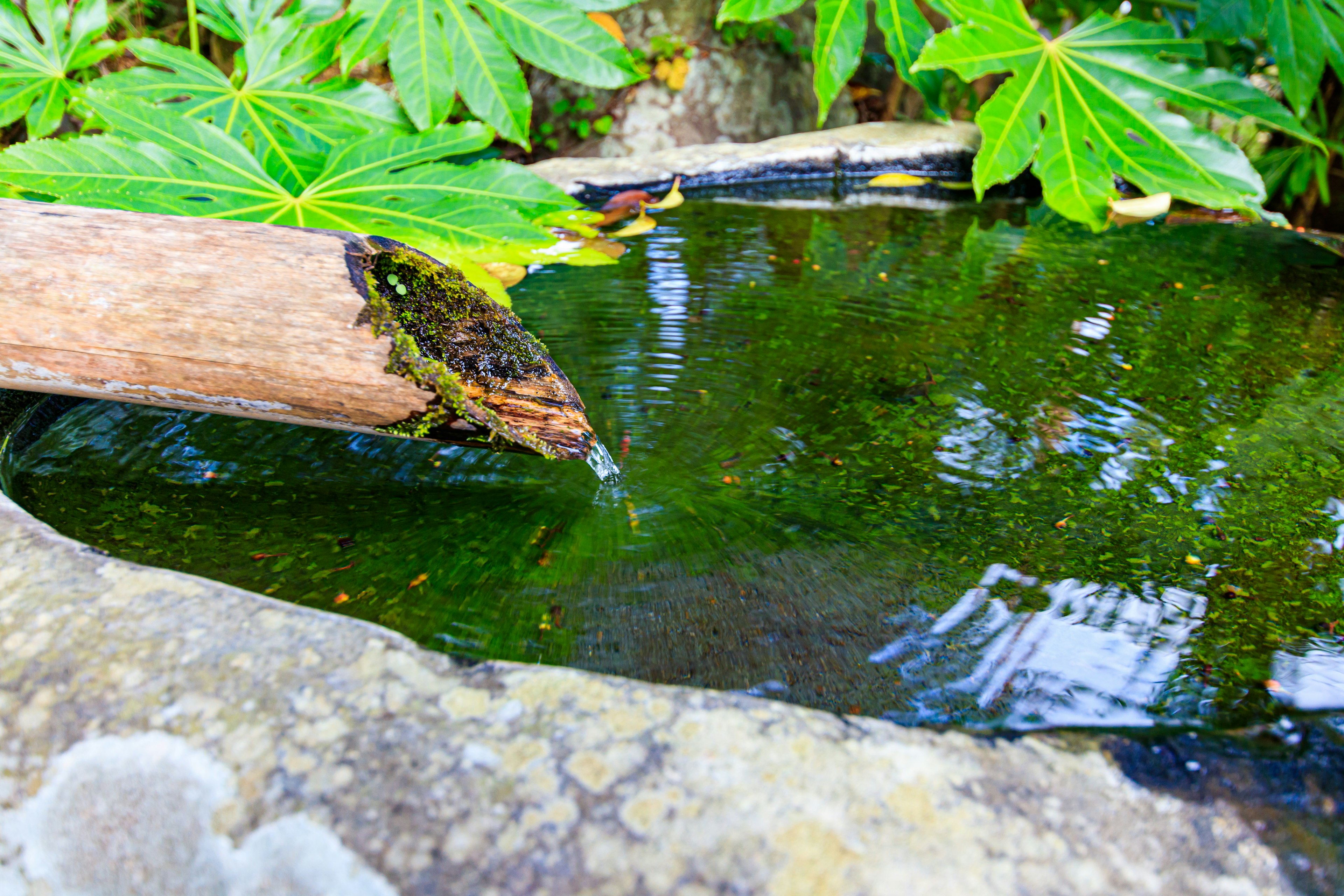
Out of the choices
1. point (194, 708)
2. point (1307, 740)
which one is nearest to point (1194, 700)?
point (1307, 740)

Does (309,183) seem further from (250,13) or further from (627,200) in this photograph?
(627,200)

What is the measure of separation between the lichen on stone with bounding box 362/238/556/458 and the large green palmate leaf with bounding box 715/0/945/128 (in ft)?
5.48

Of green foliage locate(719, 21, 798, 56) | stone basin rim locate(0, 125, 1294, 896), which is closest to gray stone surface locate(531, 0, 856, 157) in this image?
green foliage locate(719, 21, 798, 56)

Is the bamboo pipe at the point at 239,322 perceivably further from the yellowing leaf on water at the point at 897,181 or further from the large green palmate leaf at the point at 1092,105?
the yellowing leaf on water at the point at 897,181

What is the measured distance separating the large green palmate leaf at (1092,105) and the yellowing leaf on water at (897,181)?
1246mm

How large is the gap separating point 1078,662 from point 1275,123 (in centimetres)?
239

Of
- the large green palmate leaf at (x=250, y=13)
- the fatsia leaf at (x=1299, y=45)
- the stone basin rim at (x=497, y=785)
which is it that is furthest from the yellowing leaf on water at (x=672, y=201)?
the stone basin rim at (x=497, y=785)

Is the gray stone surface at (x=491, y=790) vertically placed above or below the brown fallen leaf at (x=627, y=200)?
below

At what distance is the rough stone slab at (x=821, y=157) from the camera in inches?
147

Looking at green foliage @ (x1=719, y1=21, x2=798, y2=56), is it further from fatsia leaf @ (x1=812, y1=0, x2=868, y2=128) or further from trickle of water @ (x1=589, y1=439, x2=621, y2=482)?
trickle of water @ (x1=589, y1=439, x2=621, y2=482)

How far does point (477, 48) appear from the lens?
257cm

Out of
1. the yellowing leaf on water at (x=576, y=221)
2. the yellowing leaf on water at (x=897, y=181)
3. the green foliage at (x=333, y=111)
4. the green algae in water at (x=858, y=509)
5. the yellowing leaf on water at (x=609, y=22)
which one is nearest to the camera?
the green algae in water at (x=858, y=509)

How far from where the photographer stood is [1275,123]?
101 inches

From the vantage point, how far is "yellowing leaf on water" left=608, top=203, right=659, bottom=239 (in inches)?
121
